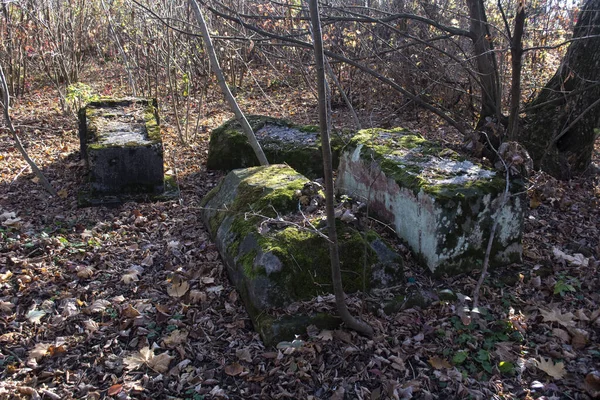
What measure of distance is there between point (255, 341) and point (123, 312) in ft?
3.60

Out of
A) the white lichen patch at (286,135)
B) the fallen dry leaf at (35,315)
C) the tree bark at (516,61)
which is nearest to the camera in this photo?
the fallen dry leaf at (35,315)

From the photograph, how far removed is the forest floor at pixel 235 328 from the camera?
123 inches

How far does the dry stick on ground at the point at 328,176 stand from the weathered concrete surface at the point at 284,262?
0.25 m

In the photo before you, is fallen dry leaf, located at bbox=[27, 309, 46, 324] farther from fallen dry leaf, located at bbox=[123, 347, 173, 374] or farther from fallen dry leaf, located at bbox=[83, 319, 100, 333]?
fallen dry leaf, located at bbox=[123, 347, 173, 374]

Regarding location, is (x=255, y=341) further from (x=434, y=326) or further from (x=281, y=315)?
(x=434, y=326)

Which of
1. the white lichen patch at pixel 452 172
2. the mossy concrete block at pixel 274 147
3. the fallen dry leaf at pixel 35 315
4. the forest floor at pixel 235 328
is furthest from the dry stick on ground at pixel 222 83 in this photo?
the fallen dry leaf at pixel 35 315

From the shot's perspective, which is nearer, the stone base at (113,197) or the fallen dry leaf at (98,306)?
the fallen dry leaf at (98,306)

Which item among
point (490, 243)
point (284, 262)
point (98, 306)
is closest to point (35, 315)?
point (98, 306)

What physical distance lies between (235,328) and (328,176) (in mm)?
A: 1511

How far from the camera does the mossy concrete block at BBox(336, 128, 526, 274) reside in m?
3.85

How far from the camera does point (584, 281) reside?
4.02 m

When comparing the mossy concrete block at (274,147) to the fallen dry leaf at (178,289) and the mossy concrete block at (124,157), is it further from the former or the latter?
the fallen dry leaf at (178,289)

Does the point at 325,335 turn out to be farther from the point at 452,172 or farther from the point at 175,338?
the point at 452,172

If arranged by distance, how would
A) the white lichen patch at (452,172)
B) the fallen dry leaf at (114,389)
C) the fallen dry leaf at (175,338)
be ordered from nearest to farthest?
the fallen dry leaf at (114,389), the fallen dry leaf at (175,338), the white lichen patch at (452,172)
